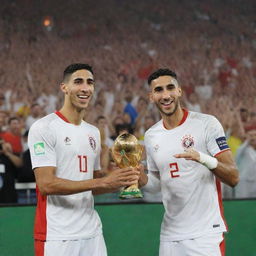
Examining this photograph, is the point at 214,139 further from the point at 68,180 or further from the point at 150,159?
the point at 68,180

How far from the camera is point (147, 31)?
43.4ft

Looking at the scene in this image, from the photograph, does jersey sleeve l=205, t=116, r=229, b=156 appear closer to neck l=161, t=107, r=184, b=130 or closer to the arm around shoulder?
the arm around shoulder

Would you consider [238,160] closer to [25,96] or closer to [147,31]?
[25,96]

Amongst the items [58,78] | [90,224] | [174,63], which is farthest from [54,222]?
[174,63]

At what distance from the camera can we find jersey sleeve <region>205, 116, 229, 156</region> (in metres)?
4.55

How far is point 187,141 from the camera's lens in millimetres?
4680

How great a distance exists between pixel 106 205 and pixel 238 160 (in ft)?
5.17

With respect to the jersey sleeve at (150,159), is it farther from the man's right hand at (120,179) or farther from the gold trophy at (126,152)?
the man's right hand at (120,179)

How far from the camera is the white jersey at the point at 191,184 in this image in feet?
15.0

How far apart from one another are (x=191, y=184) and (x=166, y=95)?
687 mm

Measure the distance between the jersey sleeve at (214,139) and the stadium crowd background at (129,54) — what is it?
12.3 feet

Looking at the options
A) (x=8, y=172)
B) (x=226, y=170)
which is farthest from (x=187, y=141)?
(x=8, y=172)

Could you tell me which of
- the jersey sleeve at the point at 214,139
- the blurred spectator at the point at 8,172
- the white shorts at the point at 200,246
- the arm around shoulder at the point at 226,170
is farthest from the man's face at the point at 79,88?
the blurred spectator at the point at 8,172

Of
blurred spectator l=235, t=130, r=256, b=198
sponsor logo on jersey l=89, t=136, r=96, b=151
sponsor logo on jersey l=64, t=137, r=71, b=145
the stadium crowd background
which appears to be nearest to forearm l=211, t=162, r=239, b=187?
sponsor logo on jersey l=89, t=136, r=96, b=151
